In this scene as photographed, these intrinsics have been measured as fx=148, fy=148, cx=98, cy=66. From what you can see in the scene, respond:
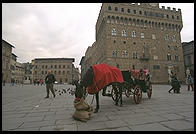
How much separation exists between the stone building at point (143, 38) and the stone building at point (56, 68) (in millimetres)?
40055

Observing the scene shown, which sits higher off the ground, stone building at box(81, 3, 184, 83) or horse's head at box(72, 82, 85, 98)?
stone building at box(81, 3, 184, 83)

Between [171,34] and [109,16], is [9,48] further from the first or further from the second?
[171,34]

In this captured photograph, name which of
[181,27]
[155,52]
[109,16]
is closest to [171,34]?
[181,27]

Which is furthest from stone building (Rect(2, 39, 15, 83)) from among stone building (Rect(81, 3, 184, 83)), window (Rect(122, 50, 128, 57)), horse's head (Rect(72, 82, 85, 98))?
horse's head (Rect(72, 82, 85, 98))

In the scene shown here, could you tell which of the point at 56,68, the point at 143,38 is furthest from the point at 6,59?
the point at 143,38

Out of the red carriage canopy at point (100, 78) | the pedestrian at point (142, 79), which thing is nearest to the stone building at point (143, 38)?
the pedestrian at point (142, 79)

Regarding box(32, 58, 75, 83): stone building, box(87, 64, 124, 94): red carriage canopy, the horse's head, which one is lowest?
the horse's head

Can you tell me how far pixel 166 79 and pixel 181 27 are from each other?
664 inches

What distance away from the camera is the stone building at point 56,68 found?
7669 cm

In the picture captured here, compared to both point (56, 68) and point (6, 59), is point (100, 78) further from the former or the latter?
point (56, 68)

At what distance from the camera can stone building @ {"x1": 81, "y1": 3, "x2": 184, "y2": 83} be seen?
38.6 meters

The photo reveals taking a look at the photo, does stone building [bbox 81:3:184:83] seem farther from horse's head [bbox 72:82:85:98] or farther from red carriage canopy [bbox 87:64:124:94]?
horse's head [bbox 72:82:85:98]

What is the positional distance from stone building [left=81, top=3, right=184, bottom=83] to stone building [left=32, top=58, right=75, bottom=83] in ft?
131

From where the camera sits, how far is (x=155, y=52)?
41.9 metres
